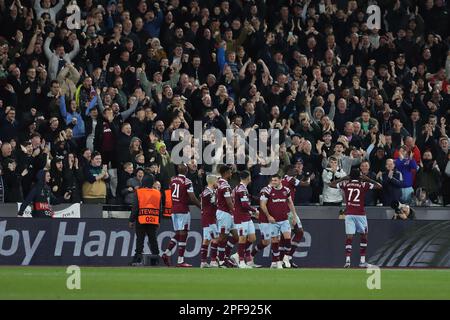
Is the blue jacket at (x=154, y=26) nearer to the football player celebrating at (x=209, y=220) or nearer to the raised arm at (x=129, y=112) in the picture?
the raised arm at (x=129, y=112)

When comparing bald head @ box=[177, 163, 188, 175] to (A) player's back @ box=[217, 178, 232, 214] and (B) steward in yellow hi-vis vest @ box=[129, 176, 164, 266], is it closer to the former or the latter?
(B) steward in yellow hi-vis vest @ box=[129, 176, 164, 266]

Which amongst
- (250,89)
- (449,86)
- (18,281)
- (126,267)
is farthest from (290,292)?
(449,86)

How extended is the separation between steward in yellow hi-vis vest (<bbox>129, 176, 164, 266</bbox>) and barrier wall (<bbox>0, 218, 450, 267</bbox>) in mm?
1191

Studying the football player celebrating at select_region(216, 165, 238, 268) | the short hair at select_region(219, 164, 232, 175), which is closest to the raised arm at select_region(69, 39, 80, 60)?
the football player celebrating at select_region(216, 165, 238, 268)

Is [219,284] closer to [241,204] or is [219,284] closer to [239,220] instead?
[241,204]

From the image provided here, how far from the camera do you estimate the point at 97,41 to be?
3088 cm

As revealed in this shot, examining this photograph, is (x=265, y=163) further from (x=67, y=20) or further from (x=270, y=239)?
(x=67, y=20)

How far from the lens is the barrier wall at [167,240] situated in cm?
2755

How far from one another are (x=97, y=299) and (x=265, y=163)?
10.9 meters

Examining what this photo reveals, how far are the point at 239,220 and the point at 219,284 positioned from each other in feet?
16.6

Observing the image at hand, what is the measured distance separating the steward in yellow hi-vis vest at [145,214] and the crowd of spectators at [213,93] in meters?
1.38

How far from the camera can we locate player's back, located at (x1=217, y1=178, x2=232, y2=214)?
27.0 metres

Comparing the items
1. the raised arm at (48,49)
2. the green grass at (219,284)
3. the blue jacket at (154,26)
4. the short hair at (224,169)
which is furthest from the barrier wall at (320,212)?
the blue jacket at (154,26)

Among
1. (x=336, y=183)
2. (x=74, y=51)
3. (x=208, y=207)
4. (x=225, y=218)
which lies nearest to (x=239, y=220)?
(x=225, y=218)
